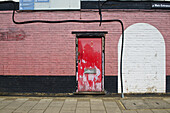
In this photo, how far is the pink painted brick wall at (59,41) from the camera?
614cm

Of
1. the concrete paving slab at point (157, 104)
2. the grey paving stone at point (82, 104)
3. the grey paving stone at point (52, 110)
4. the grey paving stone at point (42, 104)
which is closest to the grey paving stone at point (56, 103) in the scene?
the grey paving stone at point (42, 104)

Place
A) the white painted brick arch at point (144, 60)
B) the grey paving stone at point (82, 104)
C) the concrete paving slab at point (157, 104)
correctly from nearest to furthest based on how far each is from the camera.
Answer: the concrete paving slab at point (157, 104) → the grey paving stone at point (82, 104) → the white painted brick arch at point (144, 60)

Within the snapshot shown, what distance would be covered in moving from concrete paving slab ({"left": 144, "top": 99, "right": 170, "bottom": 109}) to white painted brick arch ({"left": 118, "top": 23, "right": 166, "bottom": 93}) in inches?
25.0

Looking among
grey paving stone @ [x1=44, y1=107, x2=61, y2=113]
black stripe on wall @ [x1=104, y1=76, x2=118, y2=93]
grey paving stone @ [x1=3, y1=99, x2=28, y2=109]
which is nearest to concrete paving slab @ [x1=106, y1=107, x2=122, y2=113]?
black stripe on wall @ [x1=104, y1=76, x2=118, y2=93]

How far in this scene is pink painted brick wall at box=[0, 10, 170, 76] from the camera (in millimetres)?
6137

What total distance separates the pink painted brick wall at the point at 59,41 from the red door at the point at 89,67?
0.35m

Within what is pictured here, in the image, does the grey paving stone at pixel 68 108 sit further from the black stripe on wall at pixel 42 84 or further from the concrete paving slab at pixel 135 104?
the concrete paving slab at pixel 135 104

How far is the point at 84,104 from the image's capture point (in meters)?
5.12

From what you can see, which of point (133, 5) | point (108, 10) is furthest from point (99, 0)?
point (133, 5)

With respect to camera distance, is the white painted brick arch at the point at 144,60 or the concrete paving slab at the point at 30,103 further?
the white painted brick arch at the point at 144,60

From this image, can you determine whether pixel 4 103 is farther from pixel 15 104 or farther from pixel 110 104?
pixel 110 104

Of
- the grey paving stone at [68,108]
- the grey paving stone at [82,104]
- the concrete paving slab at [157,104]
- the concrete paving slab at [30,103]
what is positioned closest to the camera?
the grey paving stone at [68,108]

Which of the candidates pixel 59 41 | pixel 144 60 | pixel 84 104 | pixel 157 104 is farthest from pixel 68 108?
pixel 144 60

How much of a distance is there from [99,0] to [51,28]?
2.45 meters
